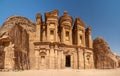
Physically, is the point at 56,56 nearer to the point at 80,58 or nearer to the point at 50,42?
the point at 50,42

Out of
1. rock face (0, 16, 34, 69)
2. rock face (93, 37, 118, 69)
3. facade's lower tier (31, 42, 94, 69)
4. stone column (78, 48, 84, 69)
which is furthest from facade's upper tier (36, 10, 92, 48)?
rock face (93, 37, 118, 69)

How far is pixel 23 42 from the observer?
3000 cm

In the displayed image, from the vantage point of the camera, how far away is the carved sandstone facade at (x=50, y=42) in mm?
28000

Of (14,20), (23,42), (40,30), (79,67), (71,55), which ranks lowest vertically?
(79,67)

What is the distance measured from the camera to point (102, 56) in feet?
122

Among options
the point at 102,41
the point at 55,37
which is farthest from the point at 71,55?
the point at 102,41

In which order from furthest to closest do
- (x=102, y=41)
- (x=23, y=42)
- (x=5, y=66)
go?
(x=102, y=41) < (x=23, y=42) < (x=5, y=66)

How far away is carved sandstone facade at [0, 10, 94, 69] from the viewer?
2800 cm

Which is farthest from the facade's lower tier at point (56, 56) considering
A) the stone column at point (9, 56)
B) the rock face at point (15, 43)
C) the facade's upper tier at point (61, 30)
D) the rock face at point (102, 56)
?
the rock face at point (102, 56)

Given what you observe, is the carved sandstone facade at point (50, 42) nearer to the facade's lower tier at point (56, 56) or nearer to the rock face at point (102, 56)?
the facade's lower tier at point (56, 56)

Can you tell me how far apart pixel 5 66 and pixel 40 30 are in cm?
1086

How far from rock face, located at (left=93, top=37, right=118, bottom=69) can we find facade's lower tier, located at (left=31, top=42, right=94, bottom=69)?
6.24m

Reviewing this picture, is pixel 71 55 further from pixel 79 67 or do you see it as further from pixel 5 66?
pixel 5 66

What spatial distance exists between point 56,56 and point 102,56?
45.2 feet
